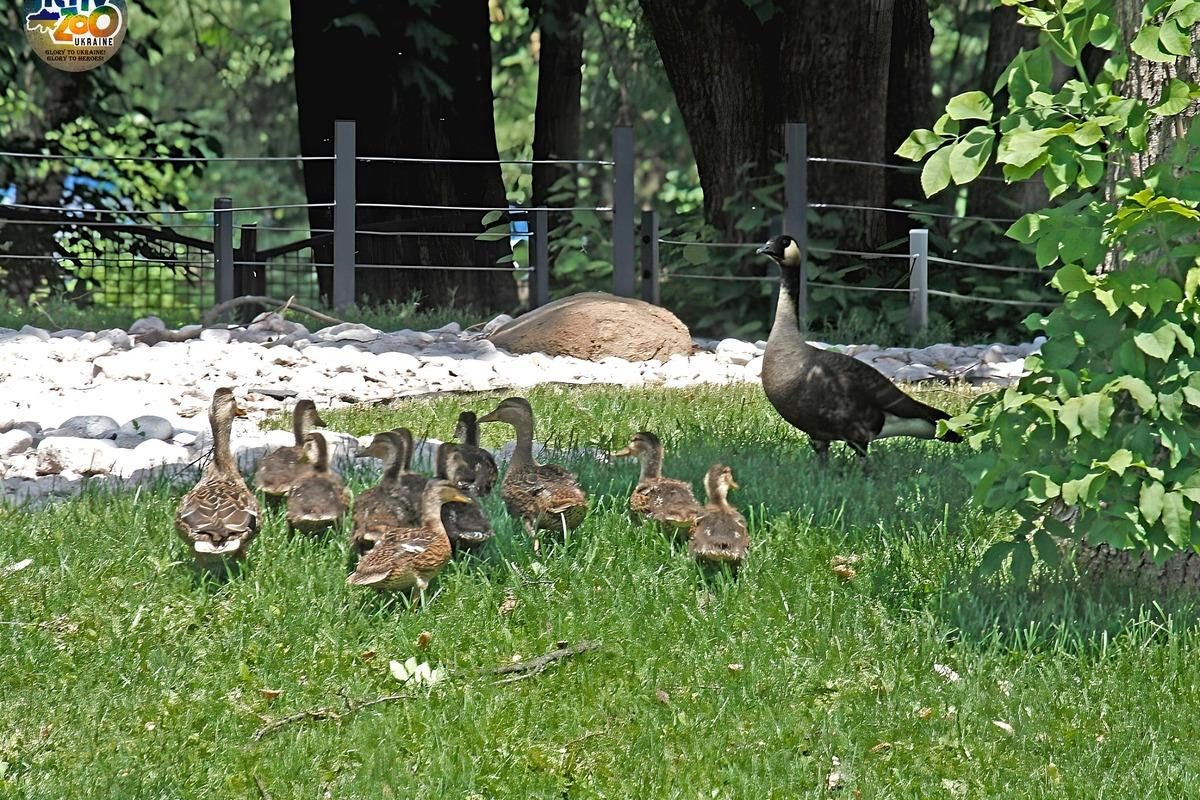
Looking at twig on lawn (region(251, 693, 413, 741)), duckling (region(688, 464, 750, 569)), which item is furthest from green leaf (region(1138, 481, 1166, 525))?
twig on lawn (region(251, 693, 413, 741))

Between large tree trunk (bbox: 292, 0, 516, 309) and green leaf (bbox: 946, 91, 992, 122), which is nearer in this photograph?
green leaf (bbox: 946, 91, 992, 122)

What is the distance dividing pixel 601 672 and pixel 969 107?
7.15ft

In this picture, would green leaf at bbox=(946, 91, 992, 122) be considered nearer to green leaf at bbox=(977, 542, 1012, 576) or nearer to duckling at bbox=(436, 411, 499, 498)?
green leaf at bbox=(977, 542, 1012, 576)

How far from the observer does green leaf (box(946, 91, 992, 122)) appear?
500 centimetres

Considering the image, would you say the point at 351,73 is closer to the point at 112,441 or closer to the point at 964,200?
the point at 964,200

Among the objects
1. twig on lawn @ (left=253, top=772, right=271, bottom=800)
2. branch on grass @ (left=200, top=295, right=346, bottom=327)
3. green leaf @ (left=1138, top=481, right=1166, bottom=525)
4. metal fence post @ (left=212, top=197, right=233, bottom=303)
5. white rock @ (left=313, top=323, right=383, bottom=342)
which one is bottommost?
twig on lawn @ (left=253, top=772, right=271, bottom=800)

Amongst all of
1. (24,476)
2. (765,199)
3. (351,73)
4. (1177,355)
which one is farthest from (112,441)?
(351,73)

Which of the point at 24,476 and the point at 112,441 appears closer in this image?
the point at 24,476

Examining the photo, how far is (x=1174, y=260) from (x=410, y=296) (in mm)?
13079

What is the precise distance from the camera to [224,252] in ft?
54.9

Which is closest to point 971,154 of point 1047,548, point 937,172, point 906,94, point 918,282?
point 937,172

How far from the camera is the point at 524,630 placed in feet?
18.2

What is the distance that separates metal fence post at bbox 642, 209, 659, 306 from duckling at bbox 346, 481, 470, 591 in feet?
32.3

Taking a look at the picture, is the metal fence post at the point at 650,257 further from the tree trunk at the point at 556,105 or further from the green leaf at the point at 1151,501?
the green leaf at the point at 1151,501
